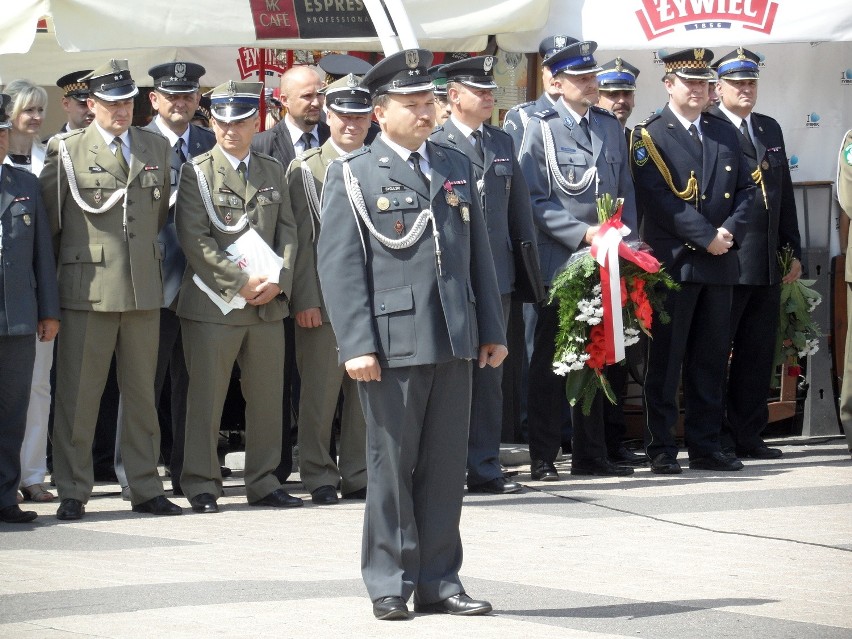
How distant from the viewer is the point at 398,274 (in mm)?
6465

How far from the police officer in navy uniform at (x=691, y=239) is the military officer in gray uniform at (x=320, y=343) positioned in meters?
2.11

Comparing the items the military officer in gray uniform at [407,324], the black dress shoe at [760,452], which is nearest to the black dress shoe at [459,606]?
the military officer in gray uniform at [407,324]

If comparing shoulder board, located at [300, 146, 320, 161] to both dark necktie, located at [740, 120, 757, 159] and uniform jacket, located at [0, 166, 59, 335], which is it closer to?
uniform jacket, located at [0, 166, 59, 335]

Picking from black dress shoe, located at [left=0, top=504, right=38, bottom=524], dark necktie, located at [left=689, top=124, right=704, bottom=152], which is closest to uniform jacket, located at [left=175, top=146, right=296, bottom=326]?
black dress shoe, located at [left=0, top=504, right=38, bottom=524]

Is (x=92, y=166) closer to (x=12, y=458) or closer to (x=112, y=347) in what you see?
(x=112, y=347)

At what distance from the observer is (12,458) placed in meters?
8.90

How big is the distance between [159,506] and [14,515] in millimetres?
816

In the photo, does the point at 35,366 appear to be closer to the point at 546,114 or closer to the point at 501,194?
the point at 501,194

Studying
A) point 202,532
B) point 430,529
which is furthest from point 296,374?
point 430,529

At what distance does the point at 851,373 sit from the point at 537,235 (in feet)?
8.16

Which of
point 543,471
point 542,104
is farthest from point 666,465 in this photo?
point 542,104

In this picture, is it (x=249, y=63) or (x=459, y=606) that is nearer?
(x=459, y=606)

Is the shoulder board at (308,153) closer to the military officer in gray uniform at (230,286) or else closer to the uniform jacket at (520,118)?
the military officer in gray uniform at (230,286)

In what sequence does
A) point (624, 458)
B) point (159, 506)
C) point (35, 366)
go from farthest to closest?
1. point (624, 458)
2. point (35, 366)
3. point (159, 506)
